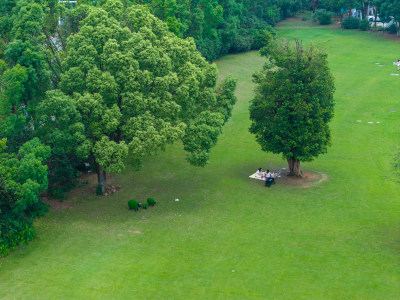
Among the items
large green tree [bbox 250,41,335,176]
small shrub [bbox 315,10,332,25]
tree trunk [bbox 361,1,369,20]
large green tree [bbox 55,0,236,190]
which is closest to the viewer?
large green tree [bbox 55,0,236,190]

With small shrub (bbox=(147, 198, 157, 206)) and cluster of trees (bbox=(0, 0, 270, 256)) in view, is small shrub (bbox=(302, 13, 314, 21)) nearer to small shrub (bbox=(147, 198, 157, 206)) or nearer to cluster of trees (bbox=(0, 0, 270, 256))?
cluster of trees (bbox=(0, 0, 270, 256))

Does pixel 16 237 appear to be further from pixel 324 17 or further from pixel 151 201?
pixel 324 17

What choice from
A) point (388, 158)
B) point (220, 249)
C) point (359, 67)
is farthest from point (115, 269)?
point (359, 67)

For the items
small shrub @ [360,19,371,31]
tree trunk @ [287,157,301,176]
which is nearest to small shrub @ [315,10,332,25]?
small shrub @ [360,19,371,31]

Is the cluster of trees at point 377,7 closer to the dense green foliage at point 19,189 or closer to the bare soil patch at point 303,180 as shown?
the bare soil patch at point 303,180

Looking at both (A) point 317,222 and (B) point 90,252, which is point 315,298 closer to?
(A) point 317,222

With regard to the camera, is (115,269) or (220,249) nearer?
(115,269)

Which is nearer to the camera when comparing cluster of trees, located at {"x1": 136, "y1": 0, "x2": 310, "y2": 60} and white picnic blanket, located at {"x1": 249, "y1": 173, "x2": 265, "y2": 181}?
white picnic blanket, located at {"x1": 249, "y1": 173, "x2": 265, "y2": 181}
